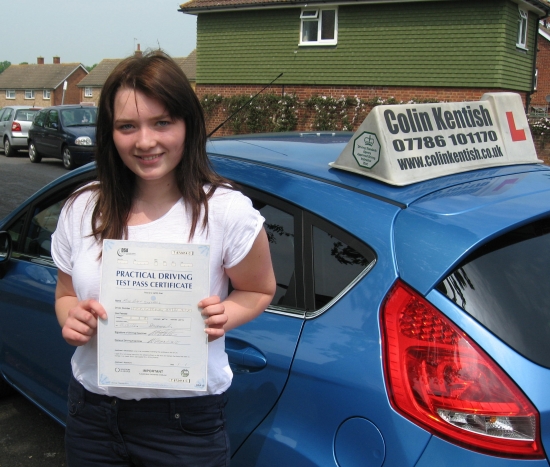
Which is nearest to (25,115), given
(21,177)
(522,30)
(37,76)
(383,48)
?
(21,177)

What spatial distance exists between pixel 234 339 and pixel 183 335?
0.49 metres

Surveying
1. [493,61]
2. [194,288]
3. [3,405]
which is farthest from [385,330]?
[493,61]

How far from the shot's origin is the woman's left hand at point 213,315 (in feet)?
5.09

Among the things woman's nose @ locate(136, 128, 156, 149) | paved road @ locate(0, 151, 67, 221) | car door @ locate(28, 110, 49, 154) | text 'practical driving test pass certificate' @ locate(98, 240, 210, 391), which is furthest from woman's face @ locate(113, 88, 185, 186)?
car door @ locate(28, 110, 49, 154)

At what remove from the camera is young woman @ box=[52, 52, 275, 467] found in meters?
1.63

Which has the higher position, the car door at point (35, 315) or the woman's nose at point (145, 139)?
the woman's nose at point (145, 139)

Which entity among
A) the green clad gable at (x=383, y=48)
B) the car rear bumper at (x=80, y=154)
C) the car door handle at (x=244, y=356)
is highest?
the green clad gable at (x=383, y=48)

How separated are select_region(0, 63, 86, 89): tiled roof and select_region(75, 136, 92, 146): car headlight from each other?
61581 millimetres

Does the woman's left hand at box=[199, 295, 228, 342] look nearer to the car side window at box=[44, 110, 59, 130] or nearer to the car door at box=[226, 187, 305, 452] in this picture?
the car door at box=[226, 187, 305, 452]

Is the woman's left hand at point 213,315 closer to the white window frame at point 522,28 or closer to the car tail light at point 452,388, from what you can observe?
the car tail light at point 452,388

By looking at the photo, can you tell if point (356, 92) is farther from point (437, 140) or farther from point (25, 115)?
point (437, 140)

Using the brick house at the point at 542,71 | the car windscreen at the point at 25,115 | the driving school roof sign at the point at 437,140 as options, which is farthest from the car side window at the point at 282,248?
the brick house at the point at 542,71

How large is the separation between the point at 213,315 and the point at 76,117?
1728cm

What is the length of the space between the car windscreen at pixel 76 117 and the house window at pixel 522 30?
42.7 ft
